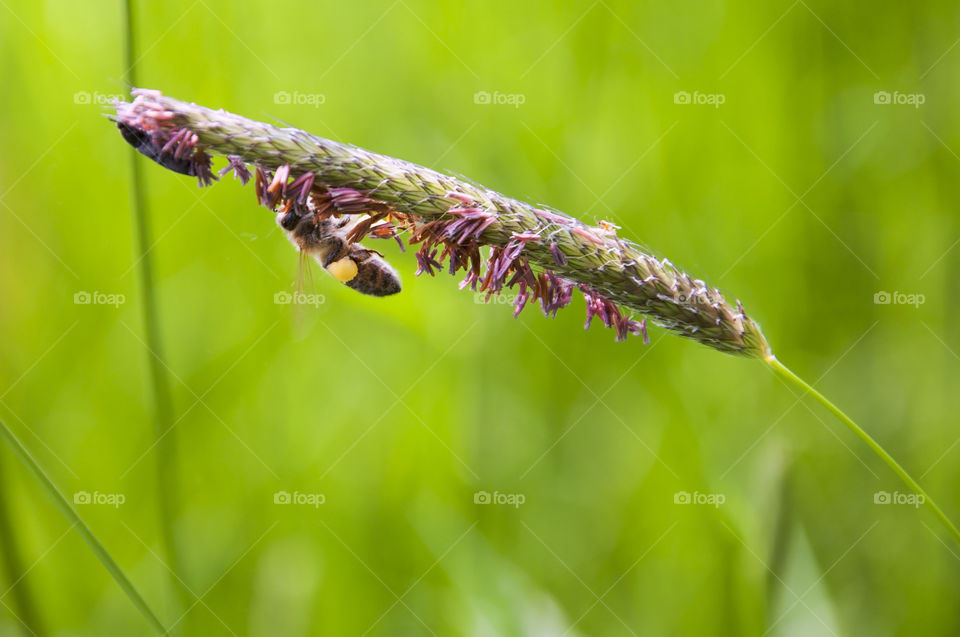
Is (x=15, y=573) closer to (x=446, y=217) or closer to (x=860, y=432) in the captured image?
(x=446, y=217)

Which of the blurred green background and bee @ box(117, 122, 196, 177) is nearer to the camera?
bee @ box(117, 122, 196, 177)

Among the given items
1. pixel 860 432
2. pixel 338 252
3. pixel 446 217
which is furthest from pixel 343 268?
pixel 860 432

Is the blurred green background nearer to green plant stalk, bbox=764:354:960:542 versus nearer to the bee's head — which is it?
the bee's head

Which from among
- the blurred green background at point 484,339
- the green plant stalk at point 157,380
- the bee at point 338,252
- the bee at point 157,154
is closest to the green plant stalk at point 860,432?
the bee at point 338,252

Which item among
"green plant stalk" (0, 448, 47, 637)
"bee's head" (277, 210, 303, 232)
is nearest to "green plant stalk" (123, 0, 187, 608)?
"green plant stalk" (0, 448, 47, 637)

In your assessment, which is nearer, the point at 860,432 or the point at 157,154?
the point at 157,154

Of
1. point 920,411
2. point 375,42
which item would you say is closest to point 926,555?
point 920,411
